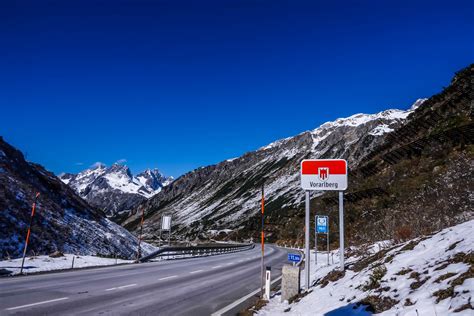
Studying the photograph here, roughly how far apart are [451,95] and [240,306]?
4960 cm

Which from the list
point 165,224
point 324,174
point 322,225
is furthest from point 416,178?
point 324,174

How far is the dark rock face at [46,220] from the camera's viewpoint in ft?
71.9

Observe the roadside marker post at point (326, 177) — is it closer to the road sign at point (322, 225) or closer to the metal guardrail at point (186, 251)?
the road sign at point (322, 225)

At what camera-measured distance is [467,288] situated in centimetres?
477

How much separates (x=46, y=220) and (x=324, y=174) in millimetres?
22669

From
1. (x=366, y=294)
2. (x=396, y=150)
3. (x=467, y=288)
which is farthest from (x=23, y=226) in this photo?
(x=396, y=150)

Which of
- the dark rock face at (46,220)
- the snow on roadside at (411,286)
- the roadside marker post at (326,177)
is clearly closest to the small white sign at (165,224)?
the dark rock face at (46,220)

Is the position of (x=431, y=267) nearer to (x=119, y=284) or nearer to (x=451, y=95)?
(x=119, y=284)

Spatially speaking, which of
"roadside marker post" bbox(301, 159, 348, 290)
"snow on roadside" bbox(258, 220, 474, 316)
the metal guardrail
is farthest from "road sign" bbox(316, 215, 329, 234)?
"snow on roadside" bbox(258, 220, 474, 316)

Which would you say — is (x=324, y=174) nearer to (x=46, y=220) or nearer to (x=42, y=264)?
(x=42, y=264)

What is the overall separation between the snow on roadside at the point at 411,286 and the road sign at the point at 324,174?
2.42m

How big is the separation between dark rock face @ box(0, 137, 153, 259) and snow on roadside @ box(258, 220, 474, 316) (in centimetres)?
1810

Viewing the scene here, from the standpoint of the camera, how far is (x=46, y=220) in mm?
25609

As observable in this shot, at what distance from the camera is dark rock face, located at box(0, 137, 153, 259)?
21.9 m
